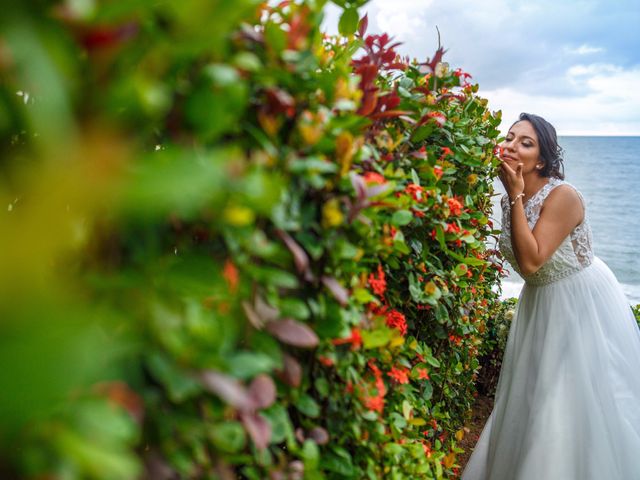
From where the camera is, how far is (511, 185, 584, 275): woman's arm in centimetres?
294

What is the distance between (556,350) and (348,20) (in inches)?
103

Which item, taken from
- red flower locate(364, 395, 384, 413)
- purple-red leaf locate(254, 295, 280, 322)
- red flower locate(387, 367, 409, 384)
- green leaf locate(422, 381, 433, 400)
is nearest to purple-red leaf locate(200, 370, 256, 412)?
purple-red leaf locate(254, 295, 280, 322)

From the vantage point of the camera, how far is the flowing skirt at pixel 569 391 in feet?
9.06

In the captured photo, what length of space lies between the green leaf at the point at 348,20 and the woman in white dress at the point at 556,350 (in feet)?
6.80

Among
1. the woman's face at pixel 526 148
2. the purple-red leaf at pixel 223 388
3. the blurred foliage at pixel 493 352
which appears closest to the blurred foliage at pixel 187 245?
the purple-red leaf at pixel 223 388

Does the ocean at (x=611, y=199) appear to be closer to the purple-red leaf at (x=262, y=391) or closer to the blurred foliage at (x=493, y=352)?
the blurred foliage at (x=493, y=352)

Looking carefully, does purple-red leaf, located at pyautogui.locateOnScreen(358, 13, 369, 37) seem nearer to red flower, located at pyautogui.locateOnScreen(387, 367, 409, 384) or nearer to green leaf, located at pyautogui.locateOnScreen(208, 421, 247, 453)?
red flower, located at pyautogui.locateOnScreen(387, 367, 409, 384)

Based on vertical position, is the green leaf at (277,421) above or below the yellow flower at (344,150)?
below

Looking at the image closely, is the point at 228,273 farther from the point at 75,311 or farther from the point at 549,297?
the point at 549,297

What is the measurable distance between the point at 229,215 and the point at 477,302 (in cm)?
258

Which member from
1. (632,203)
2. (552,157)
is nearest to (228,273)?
(552,157)

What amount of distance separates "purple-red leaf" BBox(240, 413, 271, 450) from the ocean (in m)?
2.33

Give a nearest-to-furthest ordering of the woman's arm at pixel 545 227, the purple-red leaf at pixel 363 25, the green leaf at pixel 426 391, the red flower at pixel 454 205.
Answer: the purple-red leaf at pixel 363 25 < the red flower at pixel 454 205 < the green leaf at pixel 426 391 < the woman's arm at pixel 545 227

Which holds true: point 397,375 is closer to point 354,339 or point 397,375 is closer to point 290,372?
point 354,339
